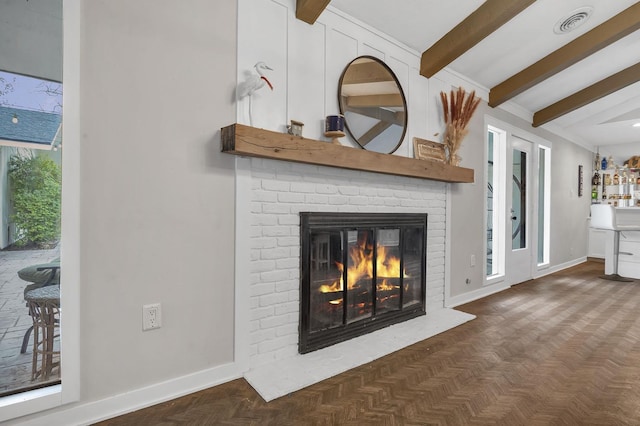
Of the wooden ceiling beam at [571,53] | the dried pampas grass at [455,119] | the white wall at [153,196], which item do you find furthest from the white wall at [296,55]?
the wooden ceiling beam at [571,53]

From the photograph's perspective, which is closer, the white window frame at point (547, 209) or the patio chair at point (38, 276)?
the patio chair at point (38, 276)

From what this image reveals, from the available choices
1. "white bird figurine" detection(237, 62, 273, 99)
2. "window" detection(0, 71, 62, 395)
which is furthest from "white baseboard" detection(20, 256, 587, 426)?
"white bird figurine" detection(237, 62, 273, 99)

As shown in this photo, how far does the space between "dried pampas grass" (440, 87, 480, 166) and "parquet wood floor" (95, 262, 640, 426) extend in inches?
64.4

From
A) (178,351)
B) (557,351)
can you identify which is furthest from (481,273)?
(178,351)

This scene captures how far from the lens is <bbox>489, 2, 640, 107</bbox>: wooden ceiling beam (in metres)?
3.01

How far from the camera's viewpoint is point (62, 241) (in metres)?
1.51

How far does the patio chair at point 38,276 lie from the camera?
1.54 m

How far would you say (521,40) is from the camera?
3184 millimetres

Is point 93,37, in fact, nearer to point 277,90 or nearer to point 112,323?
point 277,90

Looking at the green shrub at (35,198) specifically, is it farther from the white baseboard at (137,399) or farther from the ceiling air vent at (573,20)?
the ceiling air vent at (573,20)

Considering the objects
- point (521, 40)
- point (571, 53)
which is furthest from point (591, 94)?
point (521, 40)

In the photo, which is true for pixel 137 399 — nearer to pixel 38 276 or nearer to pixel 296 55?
pixel 38 276

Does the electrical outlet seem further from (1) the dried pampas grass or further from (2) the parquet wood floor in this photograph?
(1) the dried pampas grass

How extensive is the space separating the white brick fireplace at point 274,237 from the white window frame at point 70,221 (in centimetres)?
79
